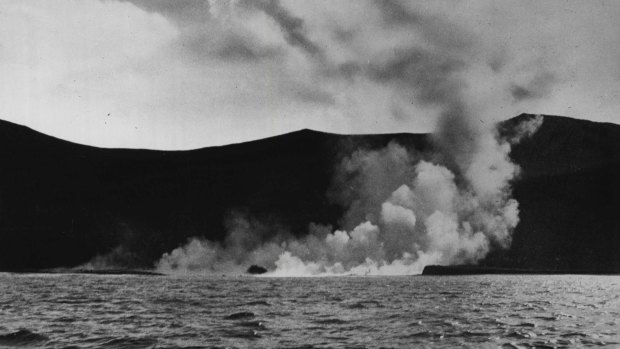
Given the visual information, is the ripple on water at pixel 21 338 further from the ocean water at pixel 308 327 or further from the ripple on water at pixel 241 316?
the ripple on water at pixel 241 316

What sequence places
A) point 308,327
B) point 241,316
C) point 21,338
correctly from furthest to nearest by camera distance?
point 241,316, point 308,327, point 21,338

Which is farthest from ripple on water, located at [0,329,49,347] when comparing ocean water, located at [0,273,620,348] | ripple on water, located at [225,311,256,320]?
ripple on water, located at [225,311,256,320]

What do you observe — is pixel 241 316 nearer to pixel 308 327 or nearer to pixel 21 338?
pixel 308 327

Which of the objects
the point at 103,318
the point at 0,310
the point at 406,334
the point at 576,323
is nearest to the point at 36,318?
the point at 103,318

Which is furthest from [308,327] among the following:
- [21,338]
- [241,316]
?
[21,338]

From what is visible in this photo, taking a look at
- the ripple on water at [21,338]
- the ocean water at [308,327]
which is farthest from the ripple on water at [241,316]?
the ripple on water at [21,338]

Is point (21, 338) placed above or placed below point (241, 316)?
below

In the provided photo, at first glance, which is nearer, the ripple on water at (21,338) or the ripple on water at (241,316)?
the ripple on water at (21,338)

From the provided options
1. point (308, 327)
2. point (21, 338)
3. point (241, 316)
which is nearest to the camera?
point (21, 338)

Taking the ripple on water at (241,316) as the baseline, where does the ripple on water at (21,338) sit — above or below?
below

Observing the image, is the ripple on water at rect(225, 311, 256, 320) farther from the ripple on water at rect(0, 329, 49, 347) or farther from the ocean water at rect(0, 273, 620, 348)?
the ripple on water at rect(0, 329, 49, 347)

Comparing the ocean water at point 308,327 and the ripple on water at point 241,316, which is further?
the ripple on water at point 241,316

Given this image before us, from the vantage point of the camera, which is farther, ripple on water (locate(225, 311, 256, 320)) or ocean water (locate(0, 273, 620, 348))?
ripple on water (locate(225, 311, 256, 320))

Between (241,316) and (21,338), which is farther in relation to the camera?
(241,316)
